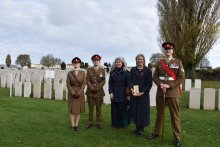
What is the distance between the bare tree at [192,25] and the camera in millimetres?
26547

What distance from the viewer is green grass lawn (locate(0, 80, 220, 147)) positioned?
6.67 meters

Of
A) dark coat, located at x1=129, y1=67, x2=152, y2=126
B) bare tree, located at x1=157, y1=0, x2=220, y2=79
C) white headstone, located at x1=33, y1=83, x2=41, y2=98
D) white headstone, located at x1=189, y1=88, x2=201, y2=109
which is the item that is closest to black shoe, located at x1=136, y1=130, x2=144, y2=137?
dark coat, located at x1=129, y1=67, x2=152, y2=126

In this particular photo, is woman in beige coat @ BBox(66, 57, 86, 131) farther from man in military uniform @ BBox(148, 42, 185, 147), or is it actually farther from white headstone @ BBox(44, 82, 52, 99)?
white headstone @ BBox(44, 82, 52, 99)

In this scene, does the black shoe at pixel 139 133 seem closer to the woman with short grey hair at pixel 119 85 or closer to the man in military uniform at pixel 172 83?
the woman with short grey hair at pixel 119 85

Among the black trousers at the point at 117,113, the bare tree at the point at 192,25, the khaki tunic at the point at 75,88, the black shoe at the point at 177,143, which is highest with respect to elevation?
the bare tree at the point at 192,25

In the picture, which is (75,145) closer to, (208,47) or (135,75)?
(135,75)

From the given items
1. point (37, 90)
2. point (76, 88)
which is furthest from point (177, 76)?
point (37, 90)

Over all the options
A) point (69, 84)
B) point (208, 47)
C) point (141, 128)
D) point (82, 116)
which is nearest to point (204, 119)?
point (141, 128)

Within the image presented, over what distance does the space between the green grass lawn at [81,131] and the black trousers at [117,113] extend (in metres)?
0.19

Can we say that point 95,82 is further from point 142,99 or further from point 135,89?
point 142,99

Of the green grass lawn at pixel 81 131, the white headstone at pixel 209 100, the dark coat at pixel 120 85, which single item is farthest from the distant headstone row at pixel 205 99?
the dark coat at pixel 120 85

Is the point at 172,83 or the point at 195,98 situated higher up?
the point at 172,83

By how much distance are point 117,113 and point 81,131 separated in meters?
0.93

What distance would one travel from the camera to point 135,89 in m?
7.16
